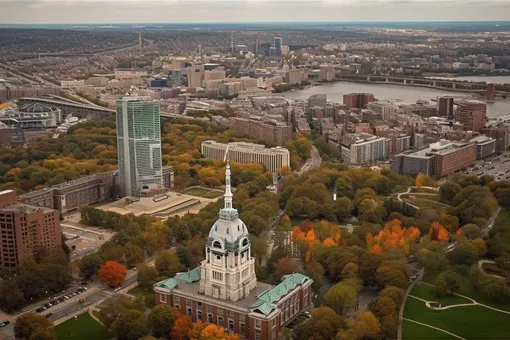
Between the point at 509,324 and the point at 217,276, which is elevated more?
the point at 217,276

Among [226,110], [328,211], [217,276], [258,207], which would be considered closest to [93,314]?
[217,276]

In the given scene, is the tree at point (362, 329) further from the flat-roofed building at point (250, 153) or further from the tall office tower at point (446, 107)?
the tall office tower at point (446, 107)

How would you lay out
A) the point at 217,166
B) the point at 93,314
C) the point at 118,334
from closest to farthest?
the point at 118,334, the point at 93,314, the point at 217,166

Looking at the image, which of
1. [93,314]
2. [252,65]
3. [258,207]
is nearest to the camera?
[93,314]

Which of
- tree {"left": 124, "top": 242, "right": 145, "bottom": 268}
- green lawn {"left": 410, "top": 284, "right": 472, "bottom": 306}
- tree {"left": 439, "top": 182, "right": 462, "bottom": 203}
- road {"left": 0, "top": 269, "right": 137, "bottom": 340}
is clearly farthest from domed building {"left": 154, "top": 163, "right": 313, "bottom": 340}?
tree {"left": 439, "top": 182, "right": 462, "bottom": 203}

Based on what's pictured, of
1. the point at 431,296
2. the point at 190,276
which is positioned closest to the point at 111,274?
the point at 190,276

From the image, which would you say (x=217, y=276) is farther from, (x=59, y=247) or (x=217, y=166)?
(x=217, y=166)
